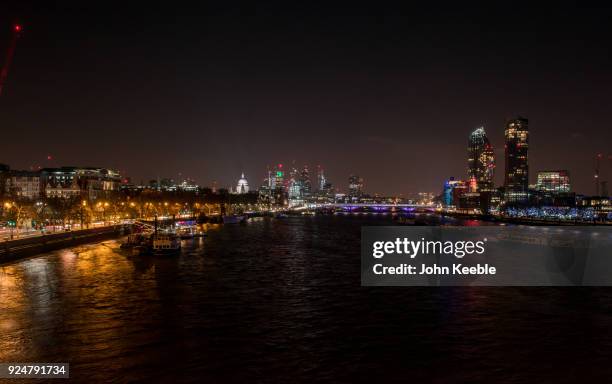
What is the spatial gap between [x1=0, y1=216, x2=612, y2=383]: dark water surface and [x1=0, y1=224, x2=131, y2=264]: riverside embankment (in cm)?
383

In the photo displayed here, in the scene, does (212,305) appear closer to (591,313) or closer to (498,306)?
(498,306)

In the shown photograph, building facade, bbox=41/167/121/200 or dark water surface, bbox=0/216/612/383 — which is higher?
building facade, bbox=41/167/121/200

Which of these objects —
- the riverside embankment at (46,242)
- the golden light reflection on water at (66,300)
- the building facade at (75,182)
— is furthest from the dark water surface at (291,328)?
the building facade at (75,182)

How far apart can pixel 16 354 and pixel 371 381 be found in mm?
11705

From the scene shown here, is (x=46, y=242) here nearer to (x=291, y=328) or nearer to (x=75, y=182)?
(x=291, y=328)

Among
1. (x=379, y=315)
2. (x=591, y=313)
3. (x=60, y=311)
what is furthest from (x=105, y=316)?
(x=591, y=313)

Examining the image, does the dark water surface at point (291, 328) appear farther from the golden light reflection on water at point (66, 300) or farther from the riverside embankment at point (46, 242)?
the riverside embankment at point (46, 242)

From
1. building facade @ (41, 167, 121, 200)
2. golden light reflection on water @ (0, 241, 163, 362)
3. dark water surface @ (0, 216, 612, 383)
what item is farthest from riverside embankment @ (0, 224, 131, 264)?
building facade @ (41, 167, 121, 200)

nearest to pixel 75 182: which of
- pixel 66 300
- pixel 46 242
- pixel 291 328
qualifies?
pixel 46 242

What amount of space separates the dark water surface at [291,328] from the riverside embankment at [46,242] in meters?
3.83

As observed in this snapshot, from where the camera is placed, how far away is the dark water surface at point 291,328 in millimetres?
17094

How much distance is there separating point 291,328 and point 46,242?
3507cm

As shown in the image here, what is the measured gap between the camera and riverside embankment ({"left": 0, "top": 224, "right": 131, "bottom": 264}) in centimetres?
4146

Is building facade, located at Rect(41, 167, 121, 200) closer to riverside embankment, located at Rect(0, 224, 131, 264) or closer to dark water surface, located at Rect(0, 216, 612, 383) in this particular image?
riverside embankment, located at Rect(0, 224, 131, 264)
